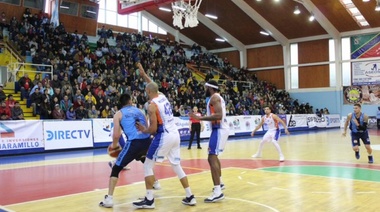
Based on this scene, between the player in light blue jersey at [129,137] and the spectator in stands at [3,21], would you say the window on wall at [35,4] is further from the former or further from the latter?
the player in light blue jersey at [129,137]

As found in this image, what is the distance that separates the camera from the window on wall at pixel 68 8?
29.6 metres

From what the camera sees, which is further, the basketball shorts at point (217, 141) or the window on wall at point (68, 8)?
the window on wall at point (68, 8)

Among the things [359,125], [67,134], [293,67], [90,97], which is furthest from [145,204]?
[293,67]

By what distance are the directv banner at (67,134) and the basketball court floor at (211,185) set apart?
2.25m

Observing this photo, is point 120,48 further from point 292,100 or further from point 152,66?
point 292,100

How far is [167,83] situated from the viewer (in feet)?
Result: 83.4

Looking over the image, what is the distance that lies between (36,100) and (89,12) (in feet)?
51.7

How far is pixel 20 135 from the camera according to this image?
15.1 meters

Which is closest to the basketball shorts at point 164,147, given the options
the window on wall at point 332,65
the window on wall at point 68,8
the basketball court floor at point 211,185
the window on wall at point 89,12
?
the basketball court floor at point 211,185

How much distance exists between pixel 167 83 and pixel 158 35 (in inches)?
636

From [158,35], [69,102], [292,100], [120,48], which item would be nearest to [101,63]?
[120,48]

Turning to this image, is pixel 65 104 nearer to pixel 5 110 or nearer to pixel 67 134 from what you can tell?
pixel 67 134

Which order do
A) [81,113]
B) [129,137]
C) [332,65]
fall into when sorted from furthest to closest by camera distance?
[332,65] → [81,113] → [129,137]

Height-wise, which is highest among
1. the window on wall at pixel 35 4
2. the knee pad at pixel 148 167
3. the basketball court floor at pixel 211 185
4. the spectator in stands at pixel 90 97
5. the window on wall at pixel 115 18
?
the window on wall at pixel 115 18
